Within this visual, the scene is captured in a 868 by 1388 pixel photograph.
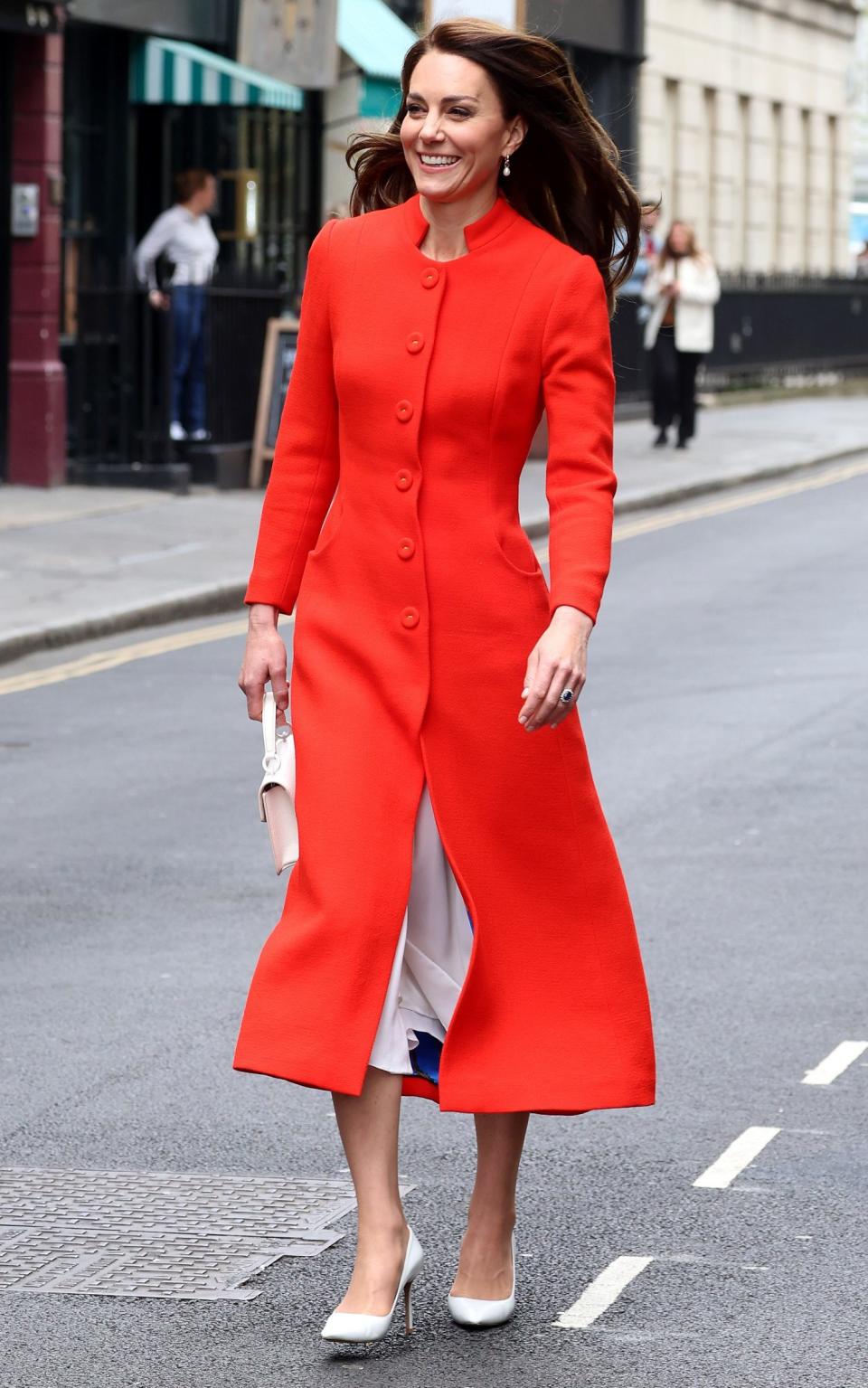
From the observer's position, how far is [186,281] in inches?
774

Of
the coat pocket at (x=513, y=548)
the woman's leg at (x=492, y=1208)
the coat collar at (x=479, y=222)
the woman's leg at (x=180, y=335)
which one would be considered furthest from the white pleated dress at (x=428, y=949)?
the woman's leg at (x=180, y=335)

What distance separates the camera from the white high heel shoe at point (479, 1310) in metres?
4.11

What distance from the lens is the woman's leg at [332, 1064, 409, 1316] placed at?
13.0 feet

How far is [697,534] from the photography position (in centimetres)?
1797

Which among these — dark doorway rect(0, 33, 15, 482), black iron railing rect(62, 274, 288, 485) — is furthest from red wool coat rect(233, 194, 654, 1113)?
dark doorway rect(0, 33, 15, 482)

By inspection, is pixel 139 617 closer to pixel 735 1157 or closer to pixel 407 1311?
pixel 735 1157

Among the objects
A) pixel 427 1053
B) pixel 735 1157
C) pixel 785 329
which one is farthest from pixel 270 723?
pixel 785 329

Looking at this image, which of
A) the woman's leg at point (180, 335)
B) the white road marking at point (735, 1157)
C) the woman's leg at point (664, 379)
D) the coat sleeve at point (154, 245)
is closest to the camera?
the white road marking at point (735, 1157)

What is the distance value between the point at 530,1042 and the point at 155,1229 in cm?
91

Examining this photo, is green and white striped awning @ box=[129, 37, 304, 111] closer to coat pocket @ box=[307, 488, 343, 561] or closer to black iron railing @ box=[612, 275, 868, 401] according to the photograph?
black iron railing @ box=[612, 275, 868, 401]

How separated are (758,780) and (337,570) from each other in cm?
517

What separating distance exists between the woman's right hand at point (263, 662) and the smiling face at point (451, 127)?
66 cm

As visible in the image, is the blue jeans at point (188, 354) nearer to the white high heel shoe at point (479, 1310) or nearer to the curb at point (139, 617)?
the curb at point (139, 617)

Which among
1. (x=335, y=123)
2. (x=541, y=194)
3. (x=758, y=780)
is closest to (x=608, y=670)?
(x=758, y=780)
